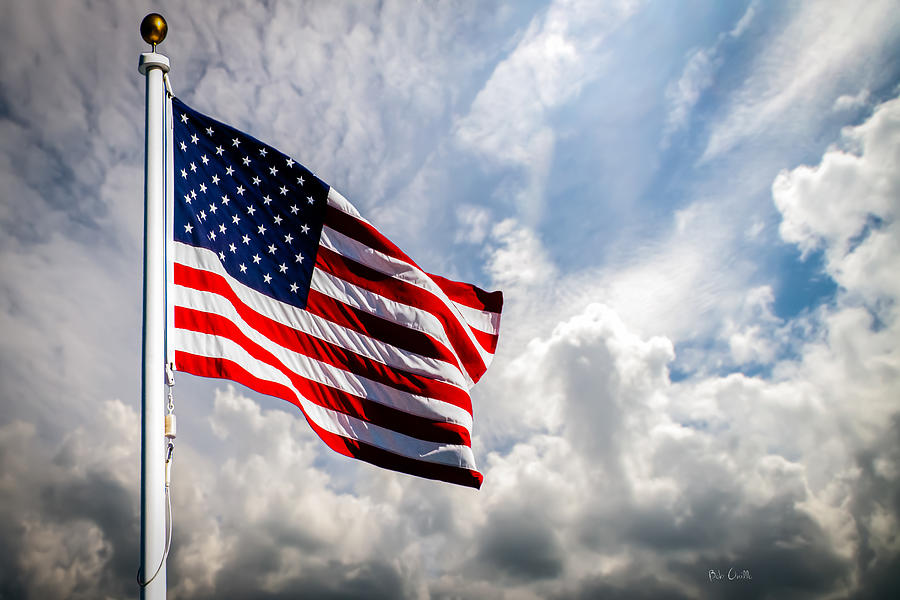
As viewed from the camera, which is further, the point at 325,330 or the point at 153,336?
the point at 325,330

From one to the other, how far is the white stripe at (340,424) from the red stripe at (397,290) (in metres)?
2.49

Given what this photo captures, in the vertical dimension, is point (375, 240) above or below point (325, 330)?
above

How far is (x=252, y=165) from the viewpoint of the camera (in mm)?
12469

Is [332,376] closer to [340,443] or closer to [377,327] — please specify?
[340,443]

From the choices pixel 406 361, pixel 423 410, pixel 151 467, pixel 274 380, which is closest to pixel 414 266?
pixel 406 361

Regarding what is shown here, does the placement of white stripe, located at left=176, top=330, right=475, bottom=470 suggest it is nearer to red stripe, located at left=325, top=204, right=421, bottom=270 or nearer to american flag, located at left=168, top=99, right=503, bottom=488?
american flag, located at left=168, top=99, right=503, bottom=488

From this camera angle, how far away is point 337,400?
12.7 m

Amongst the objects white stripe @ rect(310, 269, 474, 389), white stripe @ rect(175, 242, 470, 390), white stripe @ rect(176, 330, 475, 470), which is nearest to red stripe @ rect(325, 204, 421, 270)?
white stripe @ rect(310, 269, 474, 389)

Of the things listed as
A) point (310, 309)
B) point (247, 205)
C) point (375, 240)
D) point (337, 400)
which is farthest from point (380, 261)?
point (337, 400)

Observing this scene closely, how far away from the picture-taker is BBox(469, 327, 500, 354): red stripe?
51.8 feet

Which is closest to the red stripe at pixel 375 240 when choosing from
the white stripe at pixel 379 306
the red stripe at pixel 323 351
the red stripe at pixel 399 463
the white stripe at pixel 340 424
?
the white stripe at pixel 379 306

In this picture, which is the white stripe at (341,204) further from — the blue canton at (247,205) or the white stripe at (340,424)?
the white stripe at (340,424)

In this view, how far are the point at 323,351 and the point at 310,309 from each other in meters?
0.87

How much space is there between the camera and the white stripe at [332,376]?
11.3 metres
